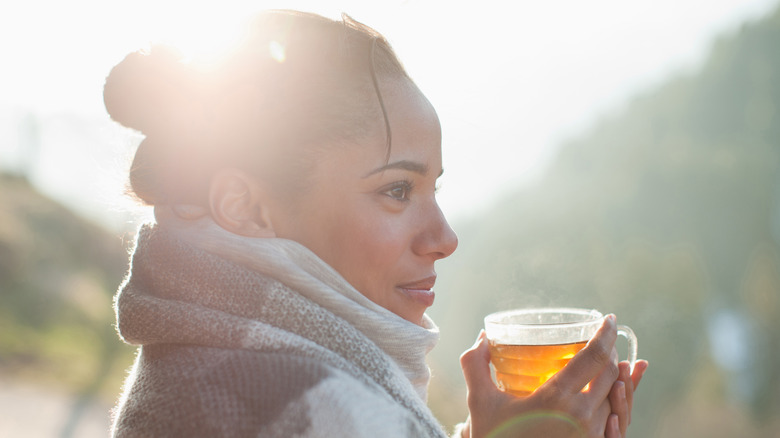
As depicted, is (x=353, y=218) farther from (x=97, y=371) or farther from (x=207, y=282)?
(x=97, y=371)

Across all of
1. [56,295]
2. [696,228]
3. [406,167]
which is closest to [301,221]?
[406,167]

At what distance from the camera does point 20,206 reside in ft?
32.2

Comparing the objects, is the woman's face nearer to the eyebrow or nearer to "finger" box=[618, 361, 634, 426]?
the eyebrow

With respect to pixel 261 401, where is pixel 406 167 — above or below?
above

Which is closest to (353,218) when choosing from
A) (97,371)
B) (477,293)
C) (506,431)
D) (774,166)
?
(506,431)

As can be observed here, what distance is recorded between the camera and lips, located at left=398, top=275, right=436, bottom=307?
1.25 m

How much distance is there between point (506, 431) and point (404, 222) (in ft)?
1.53

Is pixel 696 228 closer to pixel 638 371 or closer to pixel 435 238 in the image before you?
pixel 638 371

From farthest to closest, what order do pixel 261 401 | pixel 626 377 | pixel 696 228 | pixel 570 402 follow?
pixel 696 228 < pixel 626 377 < pixel 570 402 < pixel 261 401

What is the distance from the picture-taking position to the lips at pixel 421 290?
4.10 ft

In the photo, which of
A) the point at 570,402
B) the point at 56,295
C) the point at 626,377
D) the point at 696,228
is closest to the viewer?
the point at 570,402

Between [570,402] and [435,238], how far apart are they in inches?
16.6

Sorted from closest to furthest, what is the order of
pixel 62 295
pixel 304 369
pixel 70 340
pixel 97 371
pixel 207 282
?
pixel 304 369
pixel 207 282
pixel 97 371
pixel 70 340
pixel 62 295

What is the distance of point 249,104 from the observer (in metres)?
1.20
